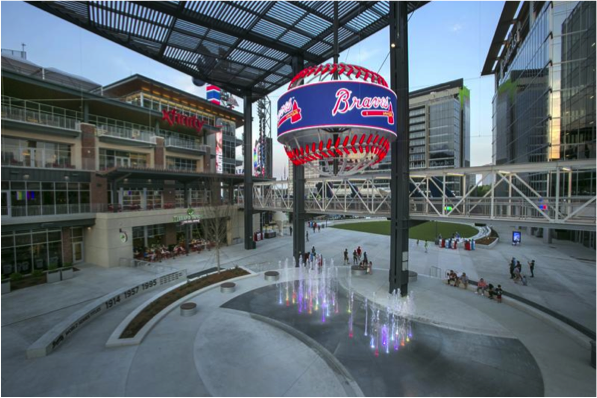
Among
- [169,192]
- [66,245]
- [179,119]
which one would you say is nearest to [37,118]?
[66,245]

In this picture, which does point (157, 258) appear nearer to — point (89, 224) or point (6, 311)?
point (89, 224)

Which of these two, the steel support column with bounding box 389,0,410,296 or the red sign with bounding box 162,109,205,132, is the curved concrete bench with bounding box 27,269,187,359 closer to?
the steel support column with bounding box 389,0,410,296

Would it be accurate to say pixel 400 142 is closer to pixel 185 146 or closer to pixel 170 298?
pixel 170 298

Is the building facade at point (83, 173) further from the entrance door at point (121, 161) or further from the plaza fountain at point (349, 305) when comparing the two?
the plaza fountain at point (349, 305)

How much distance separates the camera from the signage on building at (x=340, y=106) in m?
8.09

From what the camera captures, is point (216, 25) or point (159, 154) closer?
point (216, 25)

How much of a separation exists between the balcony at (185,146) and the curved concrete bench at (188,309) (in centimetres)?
2527

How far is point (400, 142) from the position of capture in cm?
1555

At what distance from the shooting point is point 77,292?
1738cm

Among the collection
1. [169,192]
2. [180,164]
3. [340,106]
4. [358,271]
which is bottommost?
[358,271]

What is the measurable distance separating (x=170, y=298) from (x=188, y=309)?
2385 mm

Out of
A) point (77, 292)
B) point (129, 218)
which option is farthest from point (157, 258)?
point (77, 292)

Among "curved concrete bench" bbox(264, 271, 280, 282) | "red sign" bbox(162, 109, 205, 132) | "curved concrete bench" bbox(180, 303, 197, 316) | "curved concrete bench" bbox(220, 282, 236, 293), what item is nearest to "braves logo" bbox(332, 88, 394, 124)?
"curved concrete bench" bbox(180, 303, 197, 316)

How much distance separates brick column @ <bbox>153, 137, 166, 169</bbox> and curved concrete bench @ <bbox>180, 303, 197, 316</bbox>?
78.1 feet
